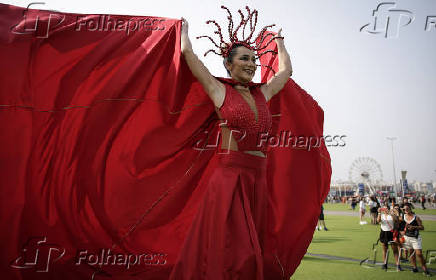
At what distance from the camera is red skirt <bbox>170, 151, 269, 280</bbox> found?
2225mm

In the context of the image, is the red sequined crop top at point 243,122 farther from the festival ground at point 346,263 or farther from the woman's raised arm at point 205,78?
the festival ground at point 346,263

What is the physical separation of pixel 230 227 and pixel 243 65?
Answer: 1500mm

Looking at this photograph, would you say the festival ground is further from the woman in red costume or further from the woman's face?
the woman's face

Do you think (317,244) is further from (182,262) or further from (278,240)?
(182,262)

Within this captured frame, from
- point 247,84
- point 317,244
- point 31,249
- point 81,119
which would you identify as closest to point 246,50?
point 247,84

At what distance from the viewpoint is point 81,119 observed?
116 inches

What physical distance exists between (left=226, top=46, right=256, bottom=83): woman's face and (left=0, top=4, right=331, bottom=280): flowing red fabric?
0.48m

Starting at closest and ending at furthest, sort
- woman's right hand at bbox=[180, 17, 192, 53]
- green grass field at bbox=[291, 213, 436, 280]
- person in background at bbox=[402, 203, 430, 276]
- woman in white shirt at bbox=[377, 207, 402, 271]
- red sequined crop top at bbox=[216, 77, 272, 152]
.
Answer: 1. red sequined crop top at bbox=[216, 77, 272, 152]
2. woman's right hand at bbox=[180, 17, 192, 53]
3. green grass field at bbox=[291, 213, 436, 280]
4. person in background at bbox=[402, 203, 430, 276]
5. woman in white shirt at bbox=[377, 207, 402, 271]

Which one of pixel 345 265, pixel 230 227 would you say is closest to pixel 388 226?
pixel 345 265

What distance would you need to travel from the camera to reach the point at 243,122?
8.78 ft

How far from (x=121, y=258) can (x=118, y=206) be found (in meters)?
0.48

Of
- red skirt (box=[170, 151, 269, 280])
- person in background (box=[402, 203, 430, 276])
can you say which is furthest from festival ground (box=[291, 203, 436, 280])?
red skirt (box=[170, 151, 269, 280])

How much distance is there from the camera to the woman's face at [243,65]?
298 centimetres

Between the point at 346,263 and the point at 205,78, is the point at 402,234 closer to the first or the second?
the point at 346,263
